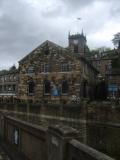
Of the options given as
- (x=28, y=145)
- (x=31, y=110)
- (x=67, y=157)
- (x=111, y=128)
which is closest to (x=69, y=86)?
(x=31, y=110)

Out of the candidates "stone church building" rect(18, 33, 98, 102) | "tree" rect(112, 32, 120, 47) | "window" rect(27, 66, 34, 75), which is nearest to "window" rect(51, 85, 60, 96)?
"stone church building" rect(18, 33, 98, 102)

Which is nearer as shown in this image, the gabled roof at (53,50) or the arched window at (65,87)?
the arched window at (65,87)

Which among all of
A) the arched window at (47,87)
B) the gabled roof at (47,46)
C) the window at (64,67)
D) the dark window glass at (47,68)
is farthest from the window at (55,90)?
the gabled roof at (47,46)

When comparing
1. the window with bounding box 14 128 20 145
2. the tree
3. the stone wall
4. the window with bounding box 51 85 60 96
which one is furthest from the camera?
the tree

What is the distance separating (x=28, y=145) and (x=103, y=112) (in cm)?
1993

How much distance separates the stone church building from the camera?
5038cm

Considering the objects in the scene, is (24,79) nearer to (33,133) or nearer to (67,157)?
(33,133)

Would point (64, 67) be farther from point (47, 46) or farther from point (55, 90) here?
point (47, 46)

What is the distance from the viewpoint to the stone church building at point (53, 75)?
50375 mm

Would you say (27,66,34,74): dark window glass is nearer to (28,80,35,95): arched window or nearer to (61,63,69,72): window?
(28,80,35,95): arched window

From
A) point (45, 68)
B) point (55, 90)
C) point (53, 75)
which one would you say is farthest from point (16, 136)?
point (45, 68)

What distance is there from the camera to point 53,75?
2077 inches

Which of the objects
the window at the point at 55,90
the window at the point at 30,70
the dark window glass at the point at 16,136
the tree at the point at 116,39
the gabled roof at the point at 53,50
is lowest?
the dark window glass at the point at 16,136

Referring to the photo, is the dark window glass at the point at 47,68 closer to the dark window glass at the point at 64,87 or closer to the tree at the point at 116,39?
the dark window glass at the point at 64,87
